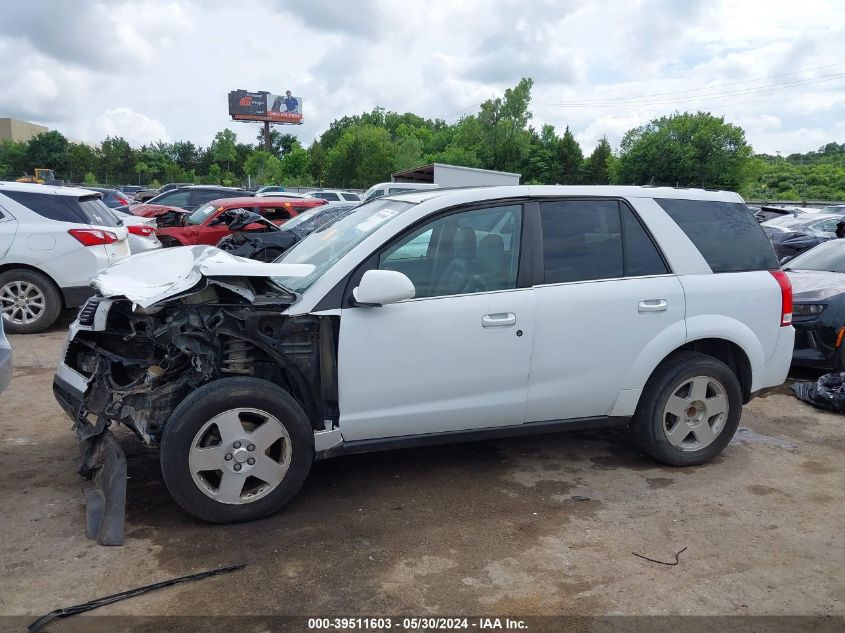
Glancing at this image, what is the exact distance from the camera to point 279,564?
3.37m

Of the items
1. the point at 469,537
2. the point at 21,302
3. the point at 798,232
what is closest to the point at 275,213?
the point at 21,302

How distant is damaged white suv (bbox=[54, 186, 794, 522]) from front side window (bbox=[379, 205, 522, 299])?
0.01 m

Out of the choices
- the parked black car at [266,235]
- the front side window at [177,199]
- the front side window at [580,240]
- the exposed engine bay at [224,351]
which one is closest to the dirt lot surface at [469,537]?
the exposed engine bay at [224,351]

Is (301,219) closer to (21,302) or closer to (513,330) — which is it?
(21,302)

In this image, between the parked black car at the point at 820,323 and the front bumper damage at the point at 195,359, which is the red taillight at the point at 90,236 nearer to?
the front bumper damage at the point at 195,359

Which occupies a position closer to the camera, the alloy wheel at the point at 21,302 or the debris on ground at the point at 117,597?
the debris on ground at the point at 117,597

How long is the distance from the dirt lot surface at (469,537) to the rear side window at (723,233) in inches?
55.3

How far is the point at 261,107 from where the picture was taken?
8644 cm

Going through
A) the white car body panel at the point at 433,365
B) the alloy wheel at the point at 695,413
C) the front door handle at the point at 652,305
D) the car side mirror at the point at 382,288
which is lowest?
the alloy wheel at the point at 695,413

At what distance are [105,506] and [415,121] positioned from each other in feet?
324

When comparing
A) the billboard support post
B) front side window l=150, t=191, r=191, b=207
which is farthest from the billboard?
front side window l=150, t=191, r=191, b=207

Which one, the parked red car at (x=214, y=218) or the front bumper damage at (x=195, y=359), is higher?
the parked red car at (x=214, y=218)

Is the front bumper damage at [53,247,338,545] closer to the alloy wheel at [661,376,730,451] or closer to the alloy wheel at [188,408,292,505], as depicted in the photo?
the alloy wheel at [188,408,292,505]

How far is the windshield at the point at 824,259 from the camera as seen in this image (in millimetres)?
7754
